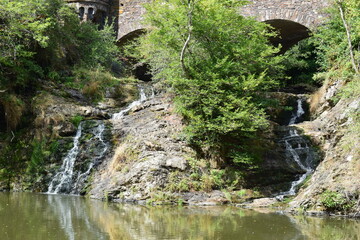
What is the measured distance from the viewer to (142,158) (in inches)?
411

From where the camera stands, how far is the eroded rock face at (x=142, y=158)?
31.9ft

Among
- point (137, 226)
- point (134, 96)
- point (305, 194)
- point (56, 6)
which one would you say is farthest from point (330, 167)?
point (56, 6)

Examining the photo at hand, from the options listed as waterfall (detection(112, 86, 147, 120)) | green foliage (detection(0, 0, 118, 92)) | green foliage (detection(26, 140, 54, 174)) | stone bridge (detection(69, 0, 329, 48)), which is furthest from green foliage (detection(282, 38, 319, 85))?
green foliage (detection(26, 140, 54, 174))

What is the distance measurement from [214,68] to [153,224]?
6.51m

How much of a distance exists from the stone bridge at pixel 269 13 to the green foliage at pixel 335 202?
12.2m

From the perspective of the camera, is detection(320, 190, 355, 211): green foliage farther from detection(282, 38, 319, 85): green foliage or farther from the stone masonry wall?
detection(282, 38, 319, 85): green foliage

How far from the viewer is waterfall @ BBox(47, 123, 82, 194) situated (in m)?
10.9

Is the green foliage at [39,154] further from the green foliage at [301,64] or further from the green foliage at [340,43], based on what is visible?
the green foliage at [301,64]

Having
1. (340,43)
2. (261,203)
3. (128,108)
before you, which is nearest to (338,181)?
(261,203)

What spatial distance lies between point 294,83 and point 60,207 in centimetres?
1717

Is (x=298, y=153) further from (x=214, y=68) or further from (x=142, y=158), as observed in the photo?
(x=142, y=158)

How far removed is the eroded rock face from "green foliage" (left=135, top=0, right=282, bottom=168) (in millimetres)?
694

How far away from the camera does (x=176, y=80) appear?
11469 millimetres

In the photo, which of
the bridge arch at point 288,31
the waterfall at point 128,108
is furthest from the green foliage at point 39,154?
the bridge arch at point 288,31
